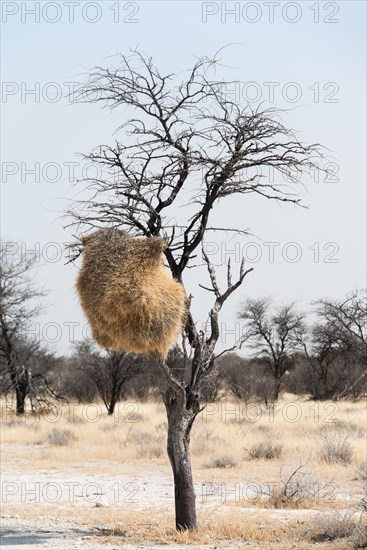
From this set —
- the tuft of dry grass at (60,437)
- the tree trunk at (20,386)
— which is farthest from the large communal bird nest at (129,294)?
the tree trunk at (20,386)

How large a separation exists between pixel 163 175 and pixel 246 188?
1126 mm

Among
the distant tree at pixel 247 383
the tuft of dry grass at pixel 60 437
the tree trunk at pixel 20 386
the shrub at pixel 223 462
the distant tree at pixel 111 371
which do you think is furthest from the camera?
the distant tree at pixel 247 383

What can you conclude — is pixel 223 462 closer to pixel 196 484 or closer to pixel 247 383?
pixel 196 484

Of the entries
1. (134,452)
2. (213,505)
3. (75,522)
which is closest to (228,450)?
(134,452)

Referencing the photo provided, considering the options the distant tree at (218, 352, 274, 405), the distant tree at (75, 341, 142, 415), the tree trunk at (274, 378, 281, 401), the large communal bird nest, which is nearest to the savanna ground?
the large communal bird nest

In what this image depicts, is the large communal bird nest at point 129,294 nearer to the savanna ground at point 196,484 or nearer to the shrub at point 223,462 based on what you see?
the savanna ground at point 196,484

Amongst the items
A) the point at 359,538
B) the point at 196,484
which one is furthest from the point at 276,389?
the point at 359,538

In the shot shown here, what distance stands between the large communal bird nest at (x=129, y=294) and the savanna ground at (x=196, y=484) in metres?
2.65

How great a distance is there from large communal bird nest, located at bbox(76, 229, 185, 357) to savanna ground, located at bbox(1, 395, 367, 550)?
265 cm

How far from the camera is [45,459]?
23.1 meters

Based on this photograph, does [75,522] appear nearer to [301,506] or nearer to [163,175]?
[301,506]

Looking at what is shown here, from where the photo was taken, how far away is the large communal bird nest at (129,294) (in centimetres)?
1127

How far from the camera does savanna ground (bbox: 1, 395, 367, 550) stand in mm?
12039

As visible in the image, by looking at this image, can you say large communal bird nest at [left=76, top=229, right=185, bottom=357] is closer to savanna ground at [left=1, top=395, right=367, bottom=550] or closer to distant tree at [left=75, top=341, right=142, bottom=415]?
savanna ground at [left=1, top=395, right=367, bottom=550]
